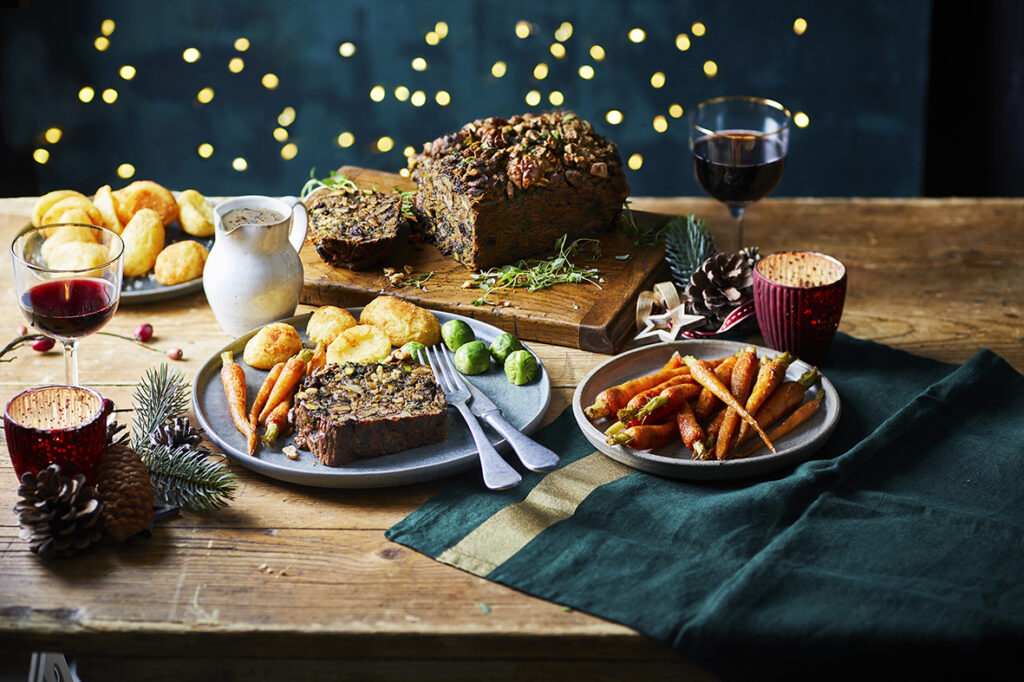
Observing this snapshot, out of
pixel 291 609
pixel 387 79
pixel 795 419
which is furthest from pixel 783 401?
pixel 387 79

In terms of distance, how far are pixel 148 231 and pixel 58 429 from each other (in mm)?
1054

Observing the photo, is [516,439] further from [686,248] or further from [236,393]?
[686,248]

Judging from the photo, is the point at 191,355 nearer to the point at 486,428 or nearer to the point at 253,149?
the point at 486,428

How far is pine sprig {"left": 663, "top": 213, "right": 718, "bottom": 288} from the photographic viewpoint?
2.51 meters

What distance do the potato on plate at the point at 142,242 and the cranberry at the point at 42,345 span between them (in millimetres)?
302

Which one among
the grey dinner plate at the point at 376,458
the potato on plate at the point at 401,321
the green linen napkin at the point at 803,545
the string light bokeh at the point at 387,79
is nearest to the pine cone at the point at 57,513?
the grey dinner plate at the point at 376,458

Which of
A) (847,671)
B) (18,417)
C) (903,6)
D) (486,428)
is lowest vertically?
(847,671)

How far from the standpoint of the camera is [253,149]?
15.4ft

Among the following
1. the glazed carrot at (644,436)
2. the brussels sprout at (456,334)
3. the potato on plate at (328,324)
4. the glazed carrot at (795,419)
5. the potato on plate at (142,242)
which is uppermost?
the potato on plate at (142,242)

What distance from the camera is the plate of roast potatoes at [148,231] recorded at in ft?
7.99

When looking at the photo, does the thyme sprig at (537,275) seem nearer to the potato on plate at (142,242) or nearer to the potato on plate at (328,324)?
the potato on plate at (328,324)

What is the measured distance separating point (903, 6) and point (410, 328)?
3181 mm

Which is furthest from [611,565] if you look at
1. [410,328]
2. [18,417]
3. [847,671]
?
[18,417]

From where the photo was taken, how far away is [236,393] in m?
1.92
